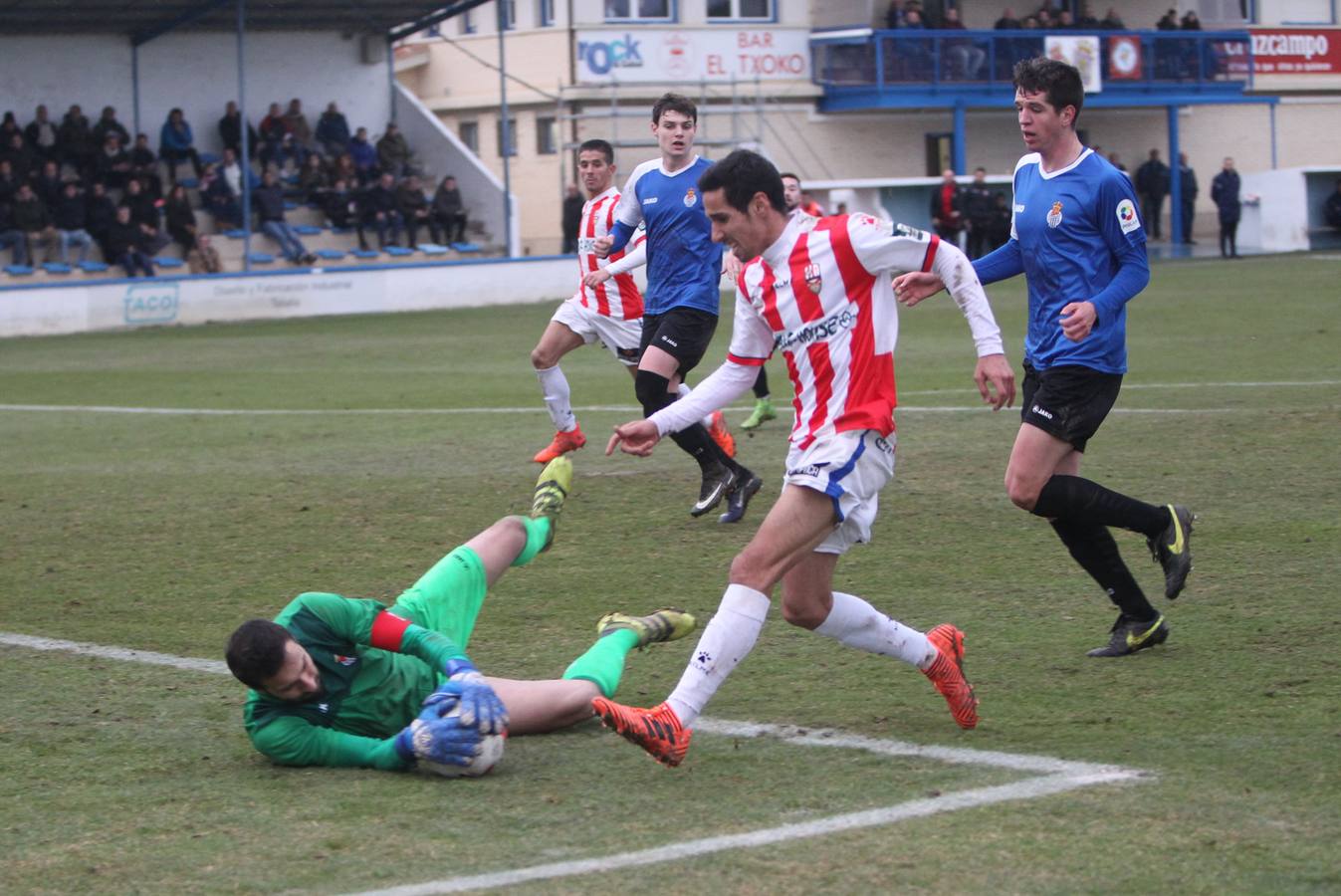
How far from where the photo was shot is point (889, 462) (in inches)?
212

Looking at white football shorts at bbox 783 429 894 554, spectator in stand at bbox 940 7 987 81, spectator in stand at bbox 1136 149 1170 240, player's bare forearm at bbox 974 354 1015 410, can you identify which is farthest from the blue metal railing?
white football shorts at bbox 783 429 894 554

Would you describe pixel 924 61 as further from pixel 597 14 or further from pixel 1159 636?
pixel 1159 636

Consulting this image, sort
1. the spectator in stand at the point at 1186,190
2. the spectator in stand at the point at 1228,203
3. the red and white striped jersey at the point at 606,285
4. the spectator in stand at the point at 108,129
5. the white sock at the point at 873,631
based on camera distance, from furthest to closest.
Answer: the spectator in stand at the point at 1186,190 < the spectator in stand at the point at 1228,203 < the spectator in stand at the point at 108,129 < the red and white striped jersey at the point at 606,285 < the white sock at the point at 873,631

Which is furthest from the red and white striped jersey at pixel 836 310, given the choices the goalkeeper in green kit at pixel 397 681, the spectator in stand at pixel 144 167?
the spectator in stand at pixel 144 167

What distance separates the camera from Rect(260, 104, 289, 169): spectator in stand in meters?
34.8

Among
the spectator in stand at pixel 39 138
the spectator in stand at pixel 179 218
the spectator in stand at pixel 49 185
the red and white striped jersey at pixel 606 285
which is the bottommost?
the red and white striped jersey at pixel 606 285

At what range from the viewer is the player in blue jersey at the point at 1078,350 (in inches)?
252

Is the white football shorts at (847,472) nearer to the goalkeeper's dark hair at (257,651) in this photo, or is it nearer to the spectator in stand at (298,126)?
the goalkeeper's dark hair at (257,651)

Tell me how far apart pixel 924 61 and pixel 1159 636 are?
122ft

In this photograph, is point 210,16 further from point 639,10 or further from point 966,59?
point 966,59

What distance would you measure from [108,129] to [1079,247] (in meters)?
29.0

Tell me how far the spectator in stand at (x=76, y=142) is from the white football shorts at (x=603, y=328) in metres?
23.1

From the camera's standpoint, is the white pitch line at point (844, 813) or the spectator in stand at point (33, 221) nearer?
the white pitch line at point (844, 813)

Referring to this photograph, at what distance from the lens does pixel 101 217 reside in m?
30.2
